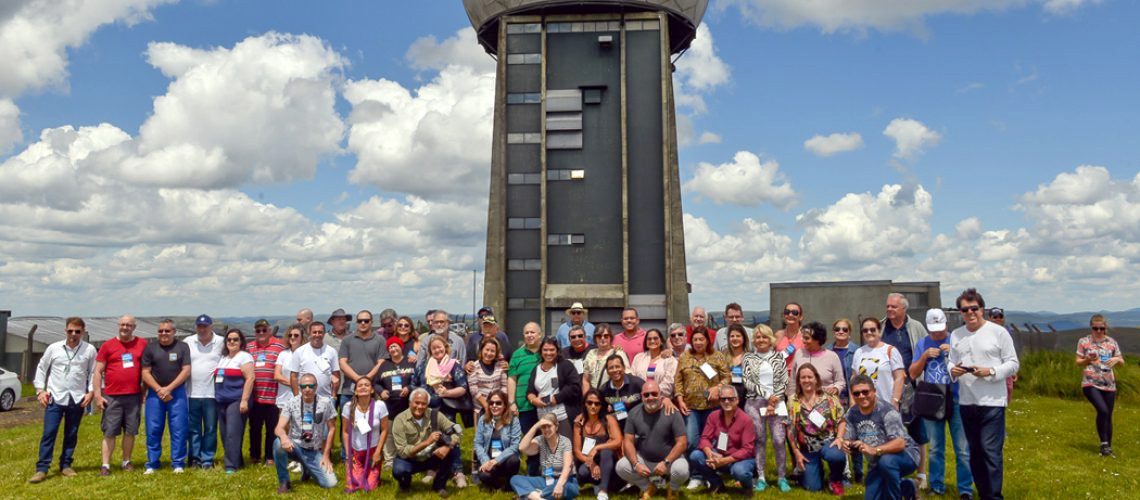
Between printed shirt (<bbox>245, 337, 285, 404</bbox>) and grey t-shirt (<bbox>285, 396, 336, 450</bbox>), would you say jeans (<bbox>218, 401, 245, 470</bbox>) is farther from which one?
Answer: grey t-shirt (<bbox>285, 396, 336, 450</bbox>)

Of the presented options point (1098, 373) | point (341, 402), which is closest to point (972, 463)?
point (1098, 373)

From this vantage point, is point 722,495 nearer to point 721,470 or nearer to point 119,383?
point 721,470

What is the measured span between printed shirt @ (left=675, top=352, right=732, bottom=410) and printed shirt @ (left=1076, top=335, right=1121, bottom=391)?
626cm

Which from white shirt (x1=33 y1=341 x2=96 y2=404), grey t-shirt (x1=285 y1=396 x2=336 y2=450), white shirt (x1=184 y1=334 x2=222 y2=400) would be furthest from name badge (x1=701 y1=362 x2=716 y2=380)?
white shirt (x1=33 y1=341 x2=96 y2=404)

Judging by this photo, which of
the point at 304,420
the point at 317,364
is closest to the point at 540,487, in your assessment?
the point at 304,420

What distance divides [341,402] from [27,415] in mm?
15311

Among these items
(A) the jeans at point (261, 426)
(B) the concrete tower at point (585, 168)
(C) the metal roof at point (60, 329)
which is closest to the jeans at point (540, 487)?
(A) the jeans at point (261, 426)

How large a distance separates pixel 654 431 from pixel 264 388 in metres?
5.66

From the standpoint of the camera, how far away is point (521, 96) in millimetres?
24812

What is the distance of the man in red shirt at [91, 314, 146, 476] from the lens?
1086 centimetres

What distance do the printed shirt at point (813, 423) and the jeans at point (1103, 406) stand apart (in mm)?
5481

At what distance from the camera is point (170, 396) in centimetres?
1090

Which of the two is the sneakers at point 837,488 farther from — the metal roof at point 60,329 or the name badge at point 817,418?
the metal roof at point 60,329

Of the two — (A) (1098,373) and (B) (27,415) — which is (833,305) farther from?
(B) (27,415)
